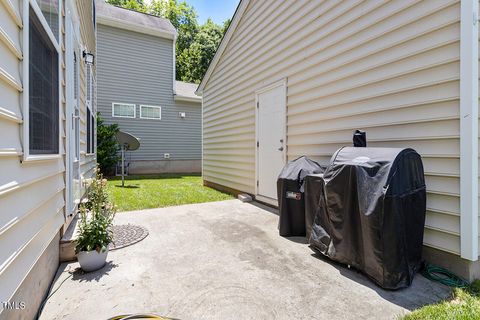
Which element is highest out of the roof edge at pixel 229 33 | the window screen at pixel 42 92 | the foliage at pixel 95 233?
the roof edge at pixel 229 33

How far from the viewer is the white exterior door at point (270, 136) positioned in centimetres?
471

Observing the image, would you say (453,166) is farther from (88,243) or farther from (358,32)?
(88,243)

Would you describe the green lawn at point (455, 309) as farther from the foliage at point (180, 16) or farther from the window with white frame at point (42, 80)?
the foliage at point (180, 16)

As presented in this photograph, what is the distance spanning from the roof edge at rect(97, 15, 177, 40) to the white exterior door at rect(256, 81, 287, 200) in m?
8.71

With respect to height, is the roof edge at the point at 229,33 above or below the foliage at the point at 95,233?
above

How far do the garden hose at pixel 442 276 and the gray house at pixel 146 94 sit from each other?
10.7 m

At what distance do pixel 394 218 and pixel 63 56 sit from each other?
141 inches

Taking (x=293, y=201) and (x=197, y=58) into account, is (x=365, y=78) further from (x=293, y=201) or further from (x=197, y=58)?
(x=197, y=58)

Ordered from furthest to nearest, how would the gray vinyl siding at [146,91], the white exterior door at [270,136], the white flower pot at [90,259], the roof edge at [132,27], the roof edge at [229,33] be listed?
1. the gray vinyl siding at [146,91]
2. the roof edge at [132,27]
3. the roof edge at [229,33]
4. the white exterior door at [270,136]
5. the white flower pot at [90,259]

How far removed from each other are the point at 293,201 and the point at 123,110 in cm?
983

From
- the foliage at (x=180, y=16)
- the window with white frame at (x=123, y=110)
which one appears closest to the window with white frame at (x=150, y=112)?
the window with white frame at (x=123, y=110)

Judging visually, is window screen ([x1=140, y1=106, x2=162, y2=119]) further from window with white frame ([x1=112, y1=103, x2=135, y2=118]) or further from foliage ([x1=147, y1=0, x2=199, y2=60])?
foliage ([x1=147, y1=0, x2=199, y2=60])

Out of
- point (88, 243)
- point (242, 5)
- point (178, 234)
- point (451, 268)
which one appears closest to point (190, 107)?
point (242, 5)

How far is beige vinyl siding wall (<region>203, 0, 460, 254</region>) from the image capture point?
94.9 inches
